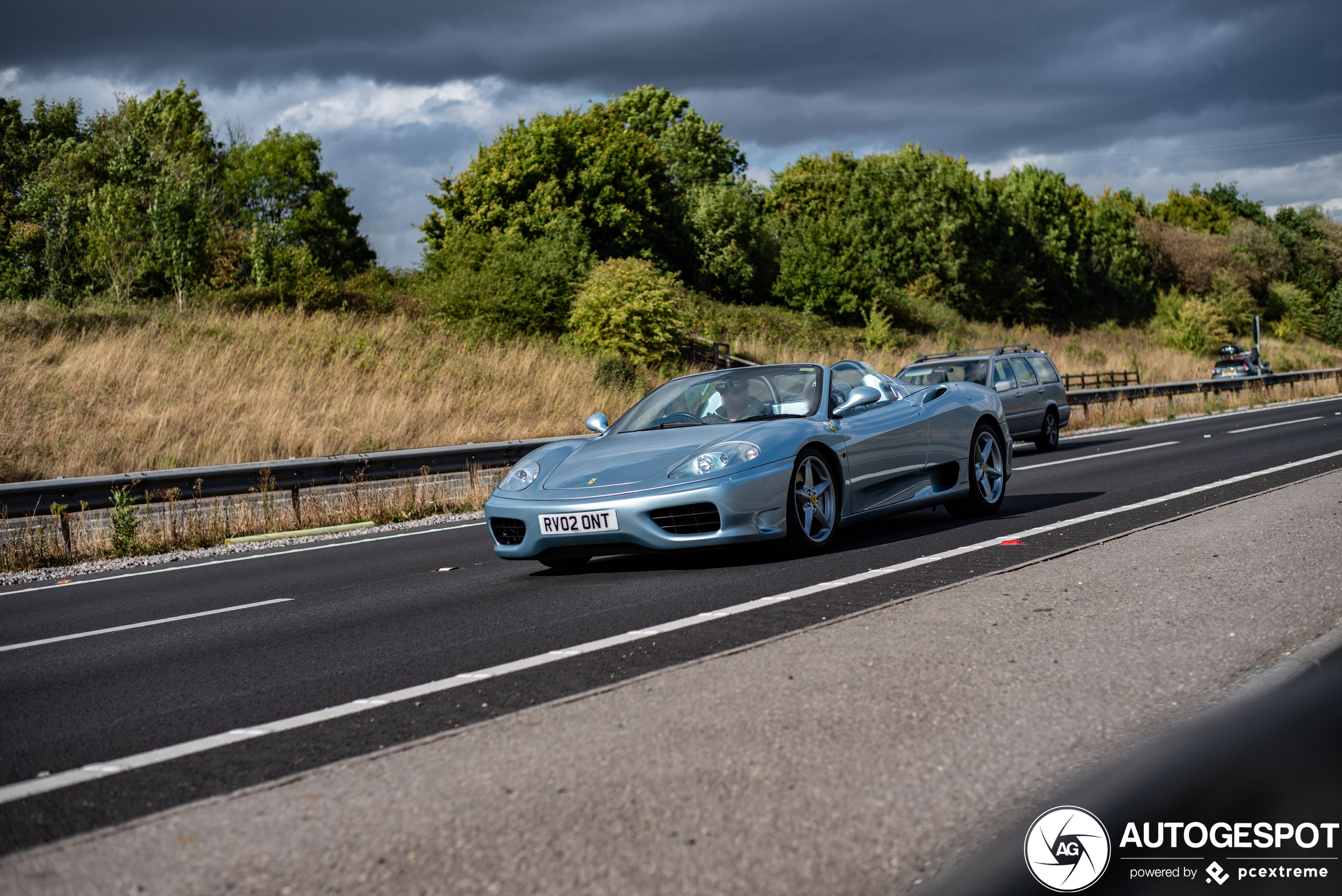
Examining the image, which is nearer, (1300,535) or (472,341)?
(1300,535)

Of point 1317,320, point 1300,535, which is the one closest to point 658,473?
point 1300,535

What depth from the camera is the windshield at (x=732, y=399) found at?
802 cm

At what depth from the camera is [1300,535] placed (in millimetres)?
7273

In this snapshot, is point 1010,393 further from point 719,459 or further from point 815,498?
point 719,459

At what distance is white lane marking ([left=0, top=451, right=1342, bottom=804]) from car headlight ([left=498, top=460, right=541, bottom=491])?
2.25m

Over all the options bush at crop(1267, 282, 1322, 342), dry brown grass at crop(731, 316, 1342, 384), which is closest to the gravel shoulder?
dry brown grass at crop(731, 316, 1342, 384)

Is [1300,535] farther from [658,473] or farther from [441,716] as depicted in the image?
[441,716]

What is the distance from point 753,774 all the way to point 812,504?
4485 millimetres

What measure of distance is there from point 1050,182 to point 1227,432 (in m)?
62.4

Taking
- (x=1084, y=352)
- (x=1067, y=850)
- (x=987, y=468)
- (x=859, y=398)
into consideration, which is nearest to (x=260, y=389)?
(x=987, y=468)

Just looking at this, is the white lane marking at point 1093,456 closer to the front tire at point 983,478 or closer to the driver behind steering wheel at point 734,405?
the front tire at point 983,478

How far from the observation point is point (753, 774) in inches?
124

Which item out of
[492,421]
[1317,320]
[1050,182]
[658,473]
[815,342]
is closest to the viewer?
[658,473]

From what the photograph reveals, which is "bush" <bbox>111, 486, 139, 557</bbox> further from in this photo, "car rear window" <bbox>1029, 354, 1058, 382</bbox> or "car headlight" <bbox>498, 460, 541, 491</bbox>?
"car rear window" <bbox>1029, 354, 1058, 382</bbox>
